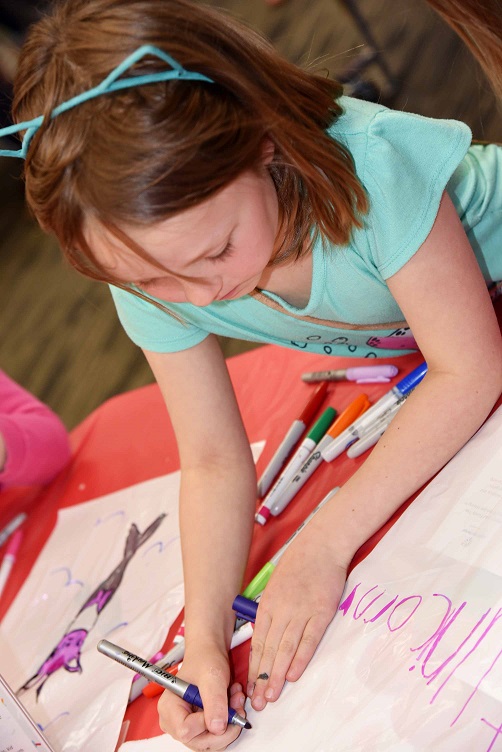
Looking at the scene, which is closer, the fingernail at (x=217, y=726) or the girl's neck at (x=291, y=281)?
the fingernail at (x=217, y=726)

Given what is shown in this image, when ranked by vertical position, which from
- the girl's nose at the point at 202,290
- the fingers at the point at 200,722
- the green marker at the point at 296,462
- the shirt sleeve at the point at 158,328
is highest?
the girl's nose at the point at 202,290

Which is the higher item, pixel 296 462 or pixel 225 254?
pixel 225 254

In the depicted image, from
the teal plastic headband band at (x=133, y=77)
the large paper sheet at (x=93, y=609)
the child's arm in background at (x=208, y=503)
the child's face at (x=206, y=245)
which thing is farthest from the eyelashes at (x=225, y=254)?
the large paper sheet at (x=93, y=609)

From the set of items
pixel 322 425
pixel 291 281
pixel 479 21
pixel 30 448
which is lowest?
pixel 30 448

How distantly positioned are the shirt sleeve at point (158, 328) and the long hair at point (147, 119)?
0.17 m

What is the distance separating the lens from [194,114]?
0.49 m

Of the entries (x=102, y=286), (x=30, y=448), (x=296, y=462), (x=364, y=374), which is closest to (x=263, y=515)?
(x=296, y=462)

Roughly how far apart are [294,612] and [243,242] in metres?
0.27

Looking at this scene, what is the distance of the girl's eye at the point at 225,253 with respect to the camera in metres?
0.53

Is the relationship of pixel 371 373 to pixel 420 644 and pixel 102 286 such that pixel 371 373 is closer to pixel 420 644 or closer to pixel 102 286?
pixel 420 644

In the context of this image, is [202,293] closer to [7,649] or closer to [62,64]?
[62,64]

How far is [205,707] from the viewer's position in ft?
1.82

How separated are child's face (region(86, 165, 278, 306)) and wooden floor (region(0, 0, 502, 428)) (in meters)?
0.99

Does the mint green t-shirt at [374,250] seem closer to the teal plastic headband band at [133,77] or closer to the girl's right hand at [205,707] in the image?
the teal plastic headband band at [133,77]
